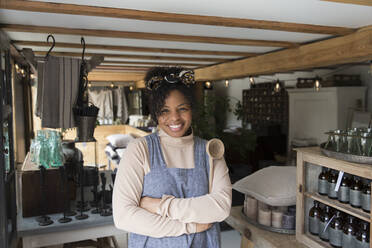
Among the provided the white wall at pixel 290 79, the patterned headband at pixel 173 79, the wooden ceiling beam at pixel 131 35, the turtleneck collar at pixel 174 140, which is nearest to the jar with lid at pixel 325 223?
the turtleneck collar at pixel 174 140

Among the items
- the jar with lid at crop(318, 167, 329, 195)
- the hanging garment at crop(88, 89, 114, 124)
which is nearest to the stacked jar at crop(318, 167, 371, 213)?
the jar with lid at crop(318, 167, 329, 195)

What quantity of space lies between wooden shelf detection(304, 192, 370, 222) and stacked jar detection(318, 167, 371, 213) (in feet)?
0.06

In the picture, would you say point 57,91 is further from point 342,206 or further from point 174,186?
point 342,206

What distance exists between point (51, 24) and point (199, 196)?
1.53m

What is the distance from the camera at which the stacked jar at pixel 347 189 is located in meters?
1.59

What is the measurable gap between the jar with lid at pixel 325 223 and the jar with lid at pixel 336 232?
5cm

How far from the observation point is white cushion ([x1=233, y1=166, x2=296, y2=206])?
2111mm

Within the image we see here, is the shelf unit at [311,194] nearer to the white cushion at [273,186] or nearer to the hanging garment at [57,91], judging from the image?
the white cushion at [273,186]

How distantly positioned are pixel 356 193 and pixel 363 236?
0.71ft

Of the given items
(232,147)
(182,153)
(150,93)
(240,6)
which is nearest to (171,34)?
(240,6)

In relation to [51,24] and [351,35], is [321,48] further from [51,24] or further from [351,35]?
[51,24]

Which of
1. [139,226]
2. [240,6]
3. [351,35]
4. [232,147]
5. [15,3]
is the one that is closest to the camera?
[139,226]

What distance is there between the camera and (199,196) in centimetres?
150

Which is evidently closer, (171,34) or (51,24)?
(51,24)
